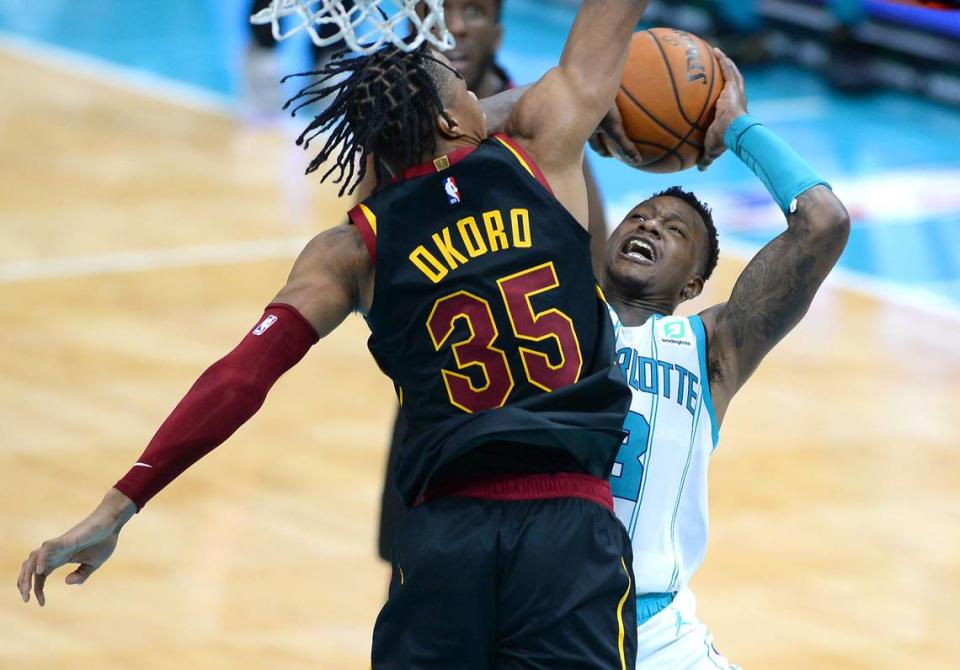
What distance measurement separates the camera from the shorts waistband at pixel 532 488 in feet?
11.3

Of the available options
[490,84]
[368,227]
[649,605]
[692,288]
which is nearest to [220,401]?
[368,227]

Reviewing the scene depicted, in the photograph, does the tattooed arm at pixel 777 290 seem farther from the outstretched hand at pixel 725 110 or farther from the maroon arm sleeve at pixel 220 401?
the maroon arm sleeve at pixel 220 401

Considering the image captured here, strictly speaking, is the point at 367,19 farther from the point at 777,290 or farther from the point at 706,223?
the point at 777,290

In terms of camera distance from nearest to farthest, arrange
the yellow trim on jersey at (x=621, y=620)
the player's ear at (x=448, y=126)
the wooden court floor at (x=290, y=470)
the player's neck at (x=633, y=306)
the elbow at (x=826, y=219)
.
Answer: the yellow trim on jersey at (x=621, y=620)
the player's ear at (x=448, y=126)
the elbow at (x=826, y=219)
the player's neck at (x=633, y=306)
the wooden court floor at (x=290, y=470)

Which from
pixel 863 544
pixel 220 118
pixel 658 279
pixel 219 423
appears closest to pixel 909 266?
pixel 863 544

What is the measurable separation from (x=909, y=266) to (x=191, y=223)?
4.01m

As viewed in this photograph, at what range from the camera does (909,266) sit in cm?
945

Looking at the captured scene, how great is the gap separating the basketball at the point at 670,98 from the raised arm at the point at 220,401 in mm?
915

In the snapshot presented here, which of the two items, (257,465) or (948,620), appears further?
(257,465)

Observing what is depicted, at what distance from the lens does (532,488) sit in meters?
3.45

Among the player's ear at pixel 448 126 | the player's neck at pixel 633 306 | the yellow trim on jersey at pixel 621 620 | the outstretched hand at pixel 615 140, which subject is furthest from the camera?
the outstretched hand at pixel 615 140

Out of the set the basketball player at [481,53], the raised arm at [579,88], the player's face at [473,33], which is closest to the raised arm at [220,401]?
the raised arm at [579,88]

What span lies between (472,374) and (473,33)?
2.04 meters

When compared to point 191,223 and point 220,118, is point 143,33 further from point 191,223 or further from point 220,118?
point 191,223
